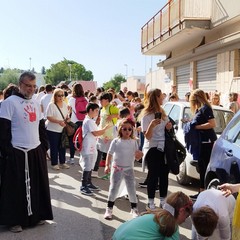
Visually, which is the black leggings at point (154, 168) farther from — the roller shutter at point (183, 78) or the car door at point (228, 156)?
the roller shutter at point (183, 78)

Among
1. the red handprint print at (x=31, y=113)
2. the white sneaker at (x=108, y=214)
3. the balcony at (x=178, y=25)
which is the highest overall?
the balcony at (x=178, y=25)

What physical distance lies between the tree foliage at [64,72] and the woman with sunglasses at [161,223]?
108 m

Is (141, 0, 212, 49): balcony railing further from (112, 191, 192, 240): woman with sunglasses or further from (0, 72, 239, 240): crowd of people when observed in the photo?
(112, 191, 192, 240): woman with sunglasses

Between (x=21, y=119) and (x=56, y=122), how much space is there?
3652 mm

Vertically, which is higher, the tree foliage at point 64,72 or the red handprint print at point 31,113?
the tree foliage at point 64,72

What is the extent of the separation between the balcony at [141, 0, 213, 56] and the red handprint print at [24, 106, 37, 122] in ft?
38.7

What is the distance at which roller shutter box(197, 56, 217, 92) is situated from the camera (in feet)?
54.3

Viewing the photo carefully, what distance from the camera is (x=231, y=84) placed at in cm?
1402

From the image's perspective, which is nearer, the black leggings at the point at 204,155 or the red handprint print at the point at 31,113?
the red handprint print at the point at 31,113

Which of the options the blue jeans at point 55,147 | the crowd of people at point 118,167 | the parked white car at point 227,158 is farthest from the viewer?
the blue jeans at point 55,147

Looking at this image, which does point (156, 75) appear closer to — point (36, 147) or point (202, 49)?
point (202, 49)

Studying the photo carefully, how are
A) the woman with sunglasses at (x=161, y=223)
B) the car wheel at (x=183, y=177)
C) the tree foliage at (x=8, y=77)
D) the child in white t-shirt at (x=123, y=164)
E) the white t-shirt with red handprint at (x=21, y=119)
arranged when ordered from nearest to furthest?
the woman with sunglasses at (x=161, y=223)
the white t-shirt with red handprint at (x=21, y=119)
the child in white t-shirt at (x=123, y=164)
the car wheel at (x=183, y=177)
the tree foliage at (x=8, y=77)

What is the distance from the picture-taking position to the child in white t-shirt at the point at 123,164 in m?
5.52

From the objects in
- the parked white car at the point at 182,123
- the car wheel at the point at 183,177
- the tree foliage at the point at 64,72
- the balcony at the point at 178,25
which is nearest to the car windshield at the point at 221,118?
the parked white car at the point at 182,123
